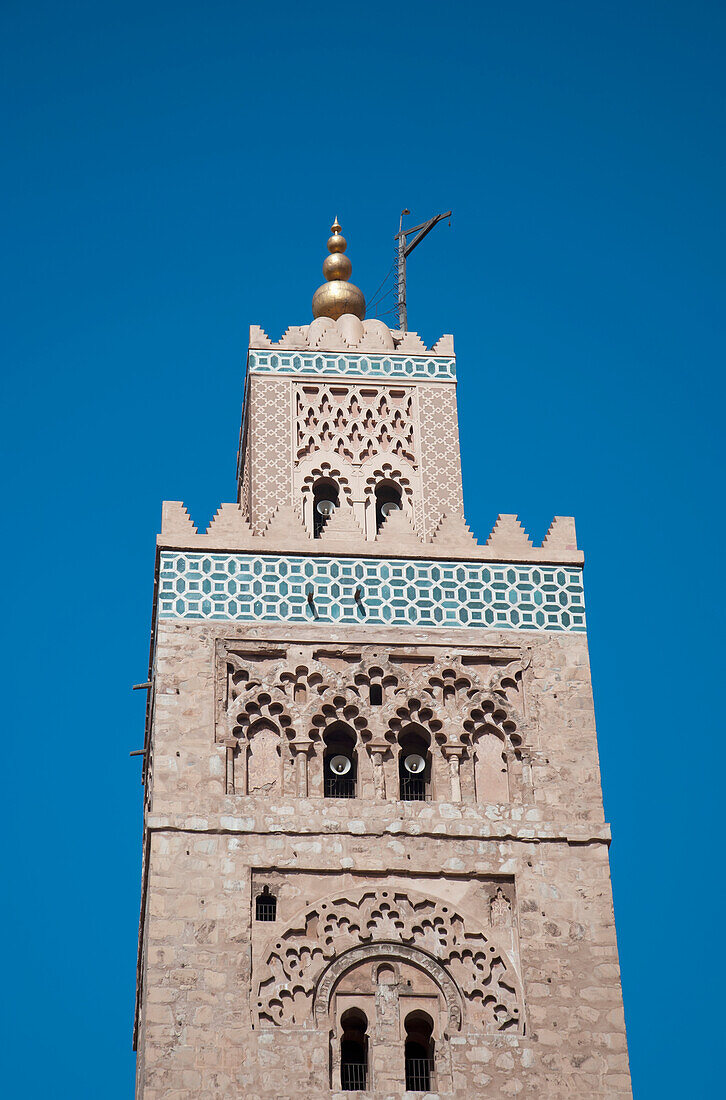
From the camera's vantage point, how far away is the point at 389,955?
2086 cm

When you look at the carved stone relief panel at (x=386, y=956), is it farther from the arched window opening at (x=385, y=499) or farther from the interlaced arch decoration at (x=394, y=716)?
the arched window opening at (x=385, y=499)

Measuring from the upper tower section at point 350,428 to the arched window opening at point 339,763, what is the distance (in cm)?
233

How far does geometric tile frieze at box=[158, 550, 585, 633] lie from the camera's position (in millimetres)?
22328

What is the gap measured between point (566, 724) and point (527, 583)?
1.49m

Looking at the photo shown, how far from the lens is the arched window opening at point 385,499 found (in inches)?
954

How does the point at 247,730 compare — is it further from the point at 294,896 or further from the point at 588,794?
the point at 588,794

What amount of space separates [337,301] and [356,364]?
43.7 inches

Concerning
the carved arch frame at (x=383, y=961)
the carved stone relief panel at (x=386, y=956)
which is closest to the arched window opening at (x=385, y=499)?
the carved stone relief panel at (x=386, y=956)

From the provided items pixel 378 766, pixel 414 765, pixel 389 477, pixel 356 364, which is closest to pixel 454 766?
pixel 414 765

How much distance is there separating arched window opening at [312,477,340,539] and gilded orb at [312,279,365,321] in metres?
2.30

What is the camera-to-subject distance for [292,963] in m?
20.7

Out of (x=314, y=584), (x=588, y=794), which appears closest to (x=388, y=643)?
(x=314, y=584)

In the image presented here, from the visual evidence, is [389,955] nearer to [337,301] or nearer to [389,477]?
[389,477]

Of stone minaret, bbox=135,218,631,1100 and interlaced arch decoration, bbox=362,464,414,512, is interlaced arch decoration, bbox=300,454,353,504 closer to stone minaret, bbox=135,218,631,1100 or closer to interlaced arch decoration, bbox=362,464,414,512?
stone minaret, bbox=135,218,631,1100
